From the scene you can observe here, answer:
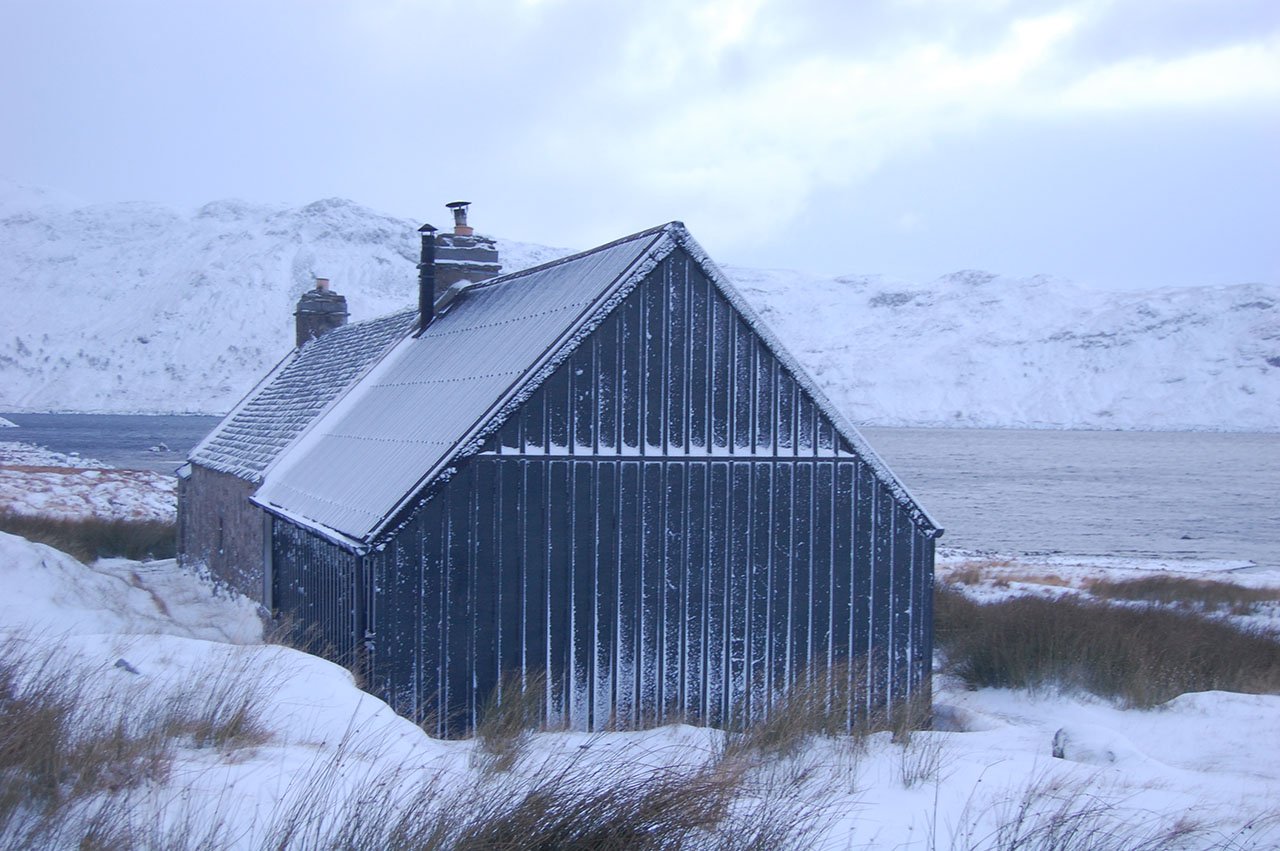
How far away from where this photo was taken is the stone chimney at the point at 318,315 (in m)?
24.6

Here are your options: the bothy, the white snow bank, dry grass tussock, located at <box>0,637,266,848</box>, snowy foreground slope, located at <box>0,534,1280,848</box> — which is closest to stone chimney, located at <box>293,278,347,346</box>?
the white snow bank

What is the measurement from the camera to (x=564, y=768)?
5.61 metres

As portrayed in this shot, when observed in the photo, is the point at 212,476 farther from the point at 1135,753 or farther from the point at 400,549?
the point at 1135,753

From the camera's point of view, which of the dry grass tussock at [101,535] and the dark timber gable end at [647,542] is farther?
the dry grass tussock at [101,535]

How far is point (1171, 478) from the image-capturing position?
292ft

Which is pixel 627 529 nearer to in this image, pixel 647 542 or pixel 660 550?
pixel 647 542

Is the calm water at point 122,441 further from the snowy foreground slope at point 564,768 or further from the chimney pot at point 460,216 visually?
the snowy foreground slope at point 564,768

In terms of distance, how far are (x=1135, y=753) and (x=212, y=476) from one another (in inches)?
615

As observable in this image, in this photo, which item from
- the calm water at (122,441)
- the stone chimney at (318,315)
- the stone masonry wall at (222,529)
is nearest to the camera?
the stone masonry wall at (222,529)

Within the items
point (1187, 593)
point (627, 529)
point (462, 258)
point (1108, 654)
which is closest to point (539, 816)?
point (627, 529)

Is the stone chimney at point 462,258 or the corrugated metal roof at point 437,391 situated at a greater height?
the stone chimney at point 462,258

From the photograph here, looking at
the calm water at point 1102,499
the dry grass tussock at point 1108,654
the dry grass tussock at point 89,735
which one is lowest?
the calm water at point 1102,499

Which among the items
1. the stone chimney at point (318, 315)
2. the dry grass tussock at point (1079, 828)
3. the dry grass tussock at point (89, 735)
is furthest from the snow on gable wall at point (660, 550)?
the stone chimney at point (318, 315)

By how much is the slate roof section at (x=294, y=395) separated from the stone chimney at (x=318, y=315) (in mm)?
847
